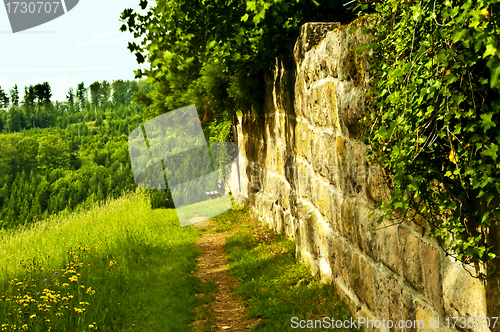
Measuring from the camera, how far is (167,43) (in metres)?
5.76

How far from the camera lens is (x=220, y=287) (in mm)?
6090

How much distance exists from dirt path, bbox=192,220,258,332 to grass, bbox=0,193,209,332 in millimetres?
209

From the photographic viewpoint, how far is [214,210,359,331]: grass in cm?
451

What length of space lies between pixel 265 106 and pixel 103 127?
77.7 meters

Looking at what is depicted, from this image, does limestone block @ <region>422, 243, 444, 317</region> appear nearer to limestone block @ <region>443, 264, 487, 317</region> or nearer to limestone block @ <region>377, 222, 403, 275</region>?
limestone block @ <region>443, 264, 487, 317</region>

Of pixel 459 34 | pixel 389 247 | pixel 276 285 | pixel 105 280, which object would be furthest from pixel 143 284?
pixel 459 34

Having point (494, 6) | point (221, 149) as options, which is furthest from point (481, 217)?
point (221, 149)

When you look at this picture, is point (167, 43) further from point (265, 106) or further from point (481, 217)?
point (481, 217)

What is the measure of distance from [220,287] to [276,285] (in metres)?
1.02

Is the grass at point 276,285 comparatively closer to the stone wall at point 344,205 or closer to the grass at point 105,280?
the stone wall at point 344,205

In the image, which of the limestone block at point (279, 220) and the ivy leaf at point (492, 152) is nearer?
the ivy leaf at point (492, 152)

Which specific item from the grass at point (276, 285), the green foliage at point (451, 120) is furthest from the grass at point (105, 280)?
the green foliage at point (451, 120)

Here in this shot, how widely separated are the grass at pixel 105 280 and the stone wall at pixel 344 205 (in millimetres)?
1966

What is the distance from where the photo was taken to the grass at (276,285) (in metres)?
4.51
